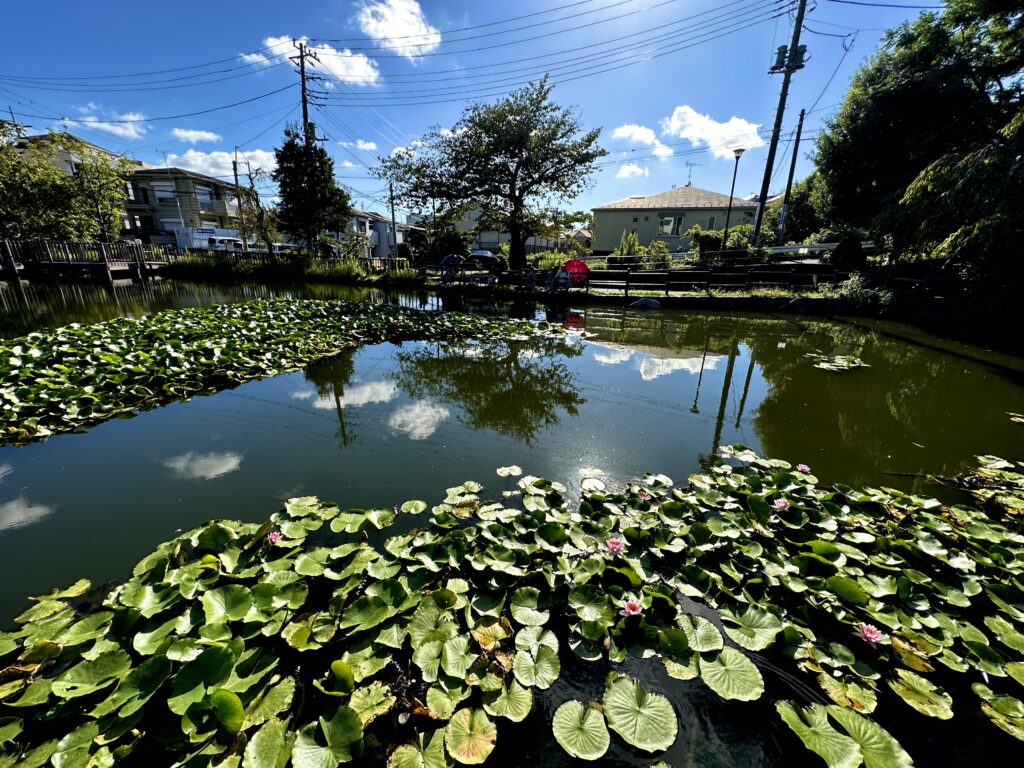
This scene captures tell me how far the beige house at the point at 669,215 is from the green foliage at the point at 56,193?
2615cm

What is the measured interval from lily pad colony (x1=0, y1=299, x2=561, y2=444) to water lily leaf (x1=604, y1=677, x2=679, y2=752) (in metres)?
4.99

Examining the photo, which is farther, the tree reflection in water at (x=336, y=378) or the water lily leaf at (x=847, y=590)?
the tree reflection in water at (x=336, y=378)

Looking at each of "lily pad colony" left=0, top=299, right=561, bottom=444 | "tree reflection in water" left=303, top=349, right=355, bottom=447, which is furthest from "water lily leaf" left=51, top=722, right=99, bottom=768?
"lily pad colony" left=0, top=299, right=561, bottom=444

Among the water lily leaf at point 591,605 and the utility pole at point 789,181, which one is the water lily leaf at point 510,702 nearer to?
the water lily leaf at point 591,605

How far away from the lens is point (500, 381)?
5.73m

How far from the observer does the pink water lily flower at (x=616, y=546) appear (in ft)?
7.12

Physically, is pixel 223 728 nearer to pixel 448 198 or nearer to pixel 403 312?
pixel 403 312

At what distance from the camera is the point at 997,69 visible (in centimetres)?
1153

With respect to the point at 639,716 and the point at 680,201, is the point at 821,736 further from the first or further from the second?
the point at 680,201

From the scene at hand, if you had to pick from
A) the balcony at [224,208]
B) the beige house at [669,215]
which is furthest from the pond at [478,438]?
the balcony at [224,208]

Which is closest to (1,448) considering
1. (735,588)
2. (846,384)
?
(735,588)

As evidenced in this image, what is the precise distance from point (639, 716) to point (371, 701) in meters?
0.96

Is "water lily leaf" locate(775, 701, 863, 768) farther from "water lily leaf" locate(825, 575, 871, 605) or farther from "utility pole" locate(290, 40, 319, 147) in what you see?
"utility pole" locate(290, 40, 319, 147)

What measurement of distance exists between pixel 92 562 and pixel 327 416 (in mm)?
2183
